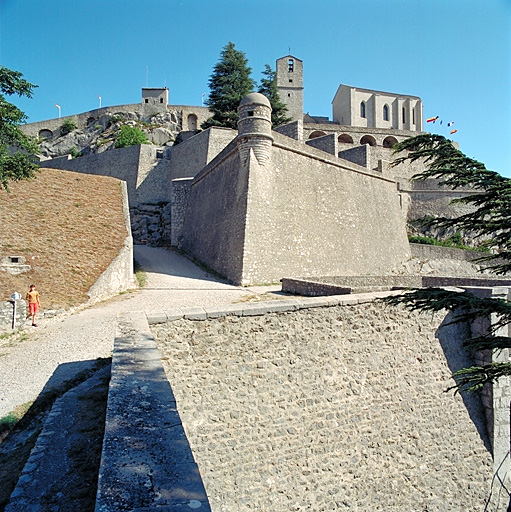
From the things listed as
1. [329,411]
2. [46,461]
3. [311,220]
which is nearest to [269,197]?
[311,220]

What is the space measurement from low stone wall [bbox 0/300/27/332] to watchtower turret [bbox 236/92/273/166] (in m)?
9.67

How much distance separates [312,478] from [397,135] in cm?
3628

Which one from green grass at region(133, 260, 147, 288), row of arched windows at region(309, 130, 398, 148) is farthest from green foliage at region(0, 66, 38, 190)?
row of arched windows at region(309, 130, 398, 148)

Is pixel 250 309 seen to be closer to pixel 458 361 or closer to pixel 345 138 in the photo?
pixel 458 361

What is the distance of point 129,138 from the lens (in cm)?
3247

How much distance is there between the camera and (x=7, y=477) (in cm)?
306

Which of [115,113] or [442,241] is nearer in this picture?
[442,241]

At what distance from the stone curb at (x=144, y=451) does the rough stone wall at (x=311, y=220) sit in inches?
426

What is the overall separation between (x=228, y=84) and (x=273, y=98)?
413cm

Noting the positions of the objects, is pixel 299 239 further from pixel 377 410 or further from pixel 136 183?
pixel 136 183

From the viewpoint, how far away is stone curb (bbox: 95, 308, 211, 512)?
179 cm

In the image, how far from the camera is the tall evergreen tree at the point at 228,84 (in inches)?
1241

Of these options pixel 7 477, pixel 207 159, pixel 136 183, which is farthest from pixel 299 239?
pixel 136 183

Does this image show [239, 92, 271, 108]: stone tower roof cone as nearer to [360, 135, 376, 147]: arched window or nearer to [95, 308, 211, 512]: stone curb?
[95, 308, 211, 512]: stone curb
